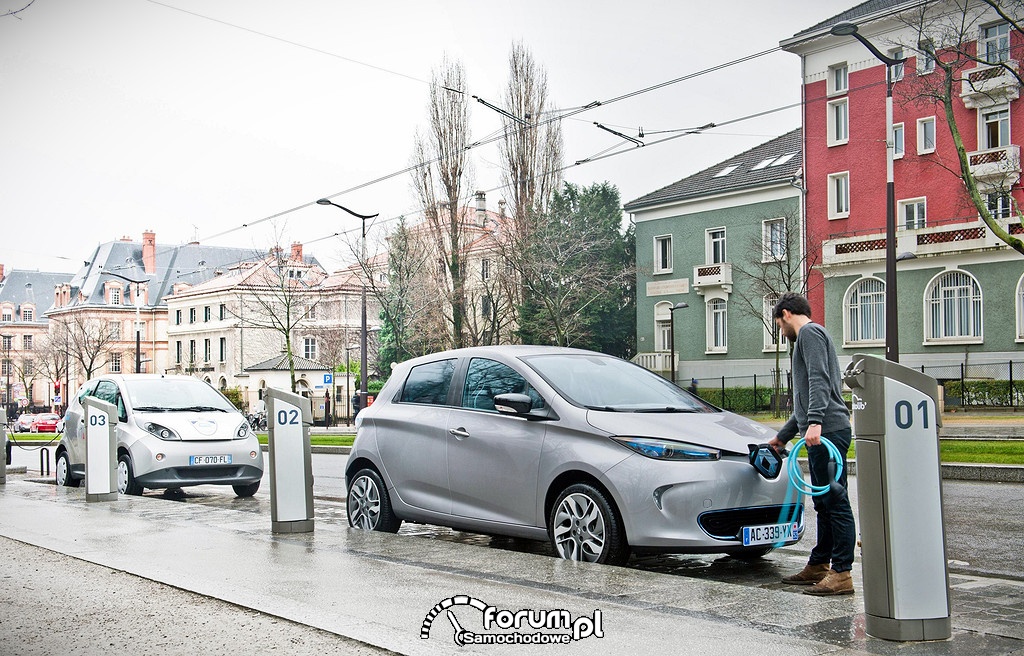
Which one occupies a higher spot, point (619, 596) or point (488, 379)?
point (488, 379)

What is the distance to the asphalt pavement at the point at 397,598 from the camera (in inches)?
194

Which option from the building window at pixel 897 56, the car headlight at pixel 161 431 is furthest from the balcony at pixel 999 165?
the car headlight at pixel 161 431

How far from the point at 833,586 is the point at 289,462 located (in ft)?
15.8

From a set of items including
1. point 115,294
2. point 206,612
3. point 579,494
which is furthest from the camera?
point 115,294

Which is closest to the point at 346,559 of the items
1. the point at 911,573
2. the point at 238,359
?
the point at 911,573

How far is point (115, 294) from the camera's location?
10356 centimetres

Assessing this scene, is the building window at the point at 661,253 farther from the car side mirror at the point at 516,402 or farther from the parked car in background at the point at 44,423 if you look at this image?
the car side mirror at the point at 516,402

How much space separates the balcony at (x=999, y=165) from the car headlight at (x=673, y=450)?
32880mm

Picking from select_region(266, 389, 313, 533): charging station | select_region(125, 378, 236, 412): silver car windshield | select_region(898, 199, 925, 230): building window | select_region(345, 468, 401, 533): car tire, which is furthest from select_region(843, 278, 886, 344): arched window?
select_region(266, 389, 313, 533): charging station

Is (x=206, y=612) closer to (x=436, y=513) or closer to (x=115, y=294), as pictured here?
(x=436, y=513)

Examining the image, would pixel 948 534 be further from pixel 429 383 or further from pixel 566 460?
pixel 429 383

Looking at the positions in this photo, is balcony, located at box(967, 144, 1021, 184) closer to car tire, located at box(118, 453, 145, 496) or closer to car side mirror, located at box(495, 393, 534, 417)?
car tire, located at box(118, 453, 145, 496)

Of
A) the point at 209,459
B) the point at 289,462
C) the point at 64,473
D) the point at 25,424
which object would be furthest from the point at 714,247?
the point at 25,424

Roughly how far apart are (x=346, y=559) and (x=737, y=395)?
124ft
